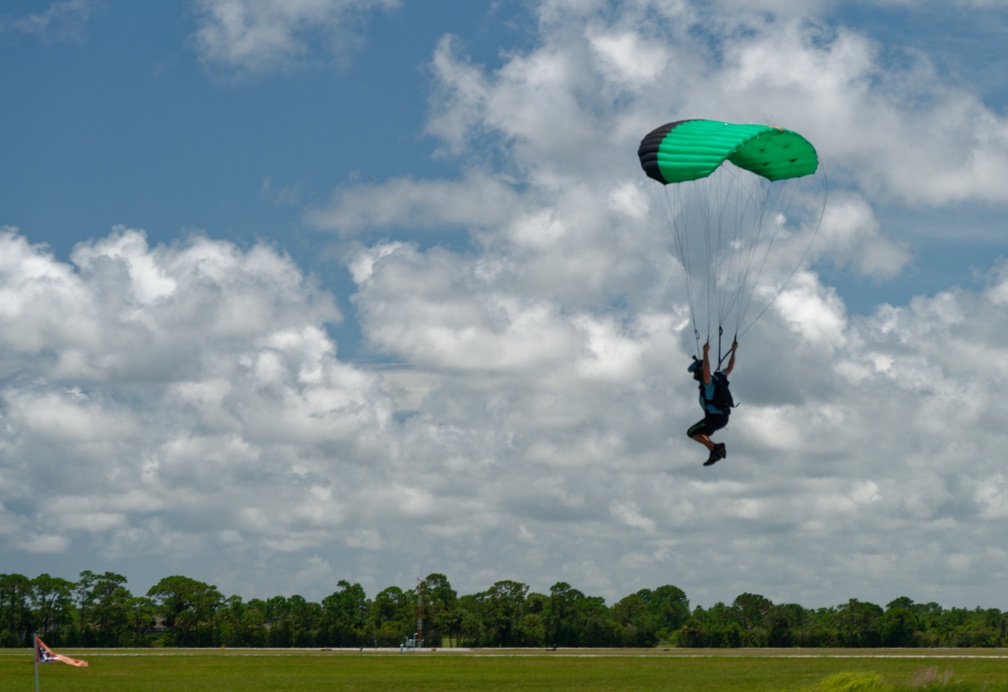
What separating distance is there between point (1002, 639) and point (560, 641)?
40.1 metres

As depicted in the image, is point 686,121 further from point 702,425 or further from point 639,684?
point 639,684

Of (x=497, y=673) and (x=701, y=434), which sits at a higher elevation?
(x=701, y=434)

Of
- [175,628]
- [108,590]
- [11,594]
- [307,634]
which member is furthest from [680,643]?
[11,594]

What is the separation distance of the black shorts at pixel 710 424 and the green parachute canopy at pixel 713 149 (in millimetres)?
5536

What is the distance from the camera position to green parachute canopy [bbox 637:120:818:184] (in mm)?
28219

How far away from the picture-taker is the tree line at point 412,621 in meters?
115

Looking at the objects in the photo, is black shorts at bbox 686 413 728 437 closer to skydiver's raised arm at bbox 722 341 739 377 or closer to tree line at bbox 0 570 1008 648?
skydiver's raised arm at bbox 722 341 739 377

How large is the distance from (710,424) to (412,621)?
104 metres

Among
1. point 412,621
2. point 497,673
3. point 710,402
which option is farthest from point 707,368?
point 412,621

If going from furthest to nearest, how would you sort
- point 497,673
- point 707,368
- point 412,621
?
point 412,621, point 497,673, point 707,368

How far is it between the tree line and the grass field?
48085 mm

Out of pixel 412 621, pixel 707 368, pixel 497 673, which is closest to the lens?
pixel 707 368

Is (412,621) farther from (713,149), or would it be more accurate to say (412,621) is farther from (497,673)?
(713,149)

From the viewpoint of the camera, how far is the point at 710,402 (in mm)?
27297
